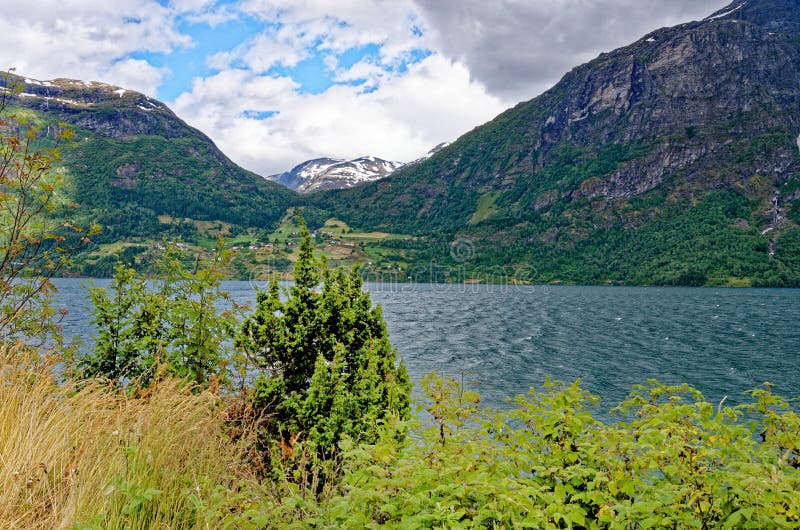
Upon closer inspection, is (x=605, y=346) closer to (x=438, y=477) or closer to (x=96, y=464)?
(x=438, y=477)

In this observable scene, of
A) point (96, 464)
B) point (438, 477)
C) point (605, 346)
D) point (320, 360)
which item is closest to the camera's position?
point (438, 477)

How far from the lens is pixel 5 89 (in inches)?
253

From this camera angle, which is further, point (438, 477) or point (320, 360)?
point (320, 360)

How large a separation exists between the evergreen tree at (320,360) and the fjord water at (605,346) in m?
21.5

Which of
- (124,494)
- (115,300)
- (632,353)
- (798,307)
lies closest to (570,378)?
(632,353)

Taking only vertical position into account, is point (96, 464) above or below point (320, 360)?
above

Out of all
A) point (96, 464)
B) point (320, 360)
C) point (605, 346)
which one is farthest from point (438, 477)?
point (605, 346)

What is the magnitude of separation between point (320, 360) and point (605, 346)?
65.0 metres

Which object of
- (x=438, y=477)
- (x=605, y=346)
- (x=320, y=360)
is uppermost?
(x=438, y=477)

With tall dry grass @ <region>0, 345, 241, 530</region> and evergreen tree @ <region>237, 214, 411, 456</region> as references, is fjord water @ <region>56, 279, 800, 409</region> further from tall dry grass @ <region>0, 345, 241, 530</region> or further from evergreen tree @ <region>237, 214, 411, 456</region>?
tall dry grass @ <region>0, 345, 241, 530</region>

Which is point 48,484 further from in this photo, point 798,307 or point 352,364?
point 798,307

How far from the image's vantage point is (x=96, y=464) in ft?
14.2

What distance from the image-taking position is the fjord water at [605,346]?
45.4m

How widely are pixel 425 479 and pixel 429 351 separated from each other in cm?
5767
